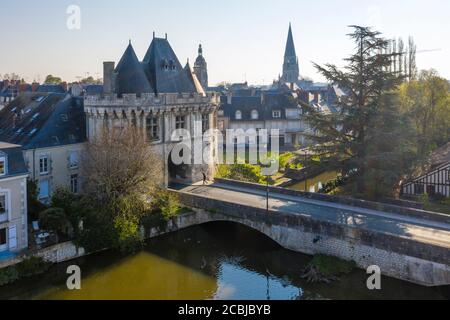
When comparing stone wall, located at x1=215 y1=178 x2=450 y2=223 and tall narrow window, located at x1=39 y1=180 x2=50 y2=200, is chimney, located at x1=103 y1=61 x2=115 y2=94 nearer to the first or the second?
tall narrow window, located at x1=39 y1=180 x2=50 y2=200

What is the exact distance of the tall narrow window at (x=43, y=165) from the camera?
25.3 metres

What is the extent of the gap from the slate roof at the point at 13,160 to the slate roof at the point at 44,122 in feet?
17.3

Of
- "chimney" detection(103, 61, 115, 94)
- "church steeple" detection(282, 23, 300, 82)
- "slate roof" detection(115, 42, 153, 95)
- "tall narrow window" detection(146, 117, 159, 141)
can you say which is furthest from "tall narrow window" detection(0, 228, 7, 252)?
"church steeple" detection(282, 23, 300, 82)

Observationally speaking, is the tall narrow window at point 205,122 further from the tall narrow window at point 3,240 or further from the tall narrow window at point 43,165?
the tall narrow window at point 3,240

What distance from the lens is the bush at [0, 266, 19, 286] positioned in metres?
17.8

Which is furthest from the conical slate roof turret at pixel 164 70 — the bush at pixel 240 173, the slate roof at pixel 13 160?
the slate roof at pixel 13 160

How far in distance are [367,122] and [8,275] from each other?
60.8 ft

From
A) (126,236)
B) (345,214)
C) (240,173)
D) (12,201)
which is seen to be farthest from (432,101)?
(12,201)

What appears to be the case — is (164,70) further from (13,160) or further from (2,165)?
(2,165)

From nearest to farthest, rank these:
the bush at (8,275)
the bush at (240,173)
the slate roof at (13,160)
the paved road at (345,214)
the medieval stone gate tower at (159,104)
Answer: the bush at (8,275) → the paved road at (345,214) → the slate roof at (13,160) → the medieval stone gate tower at (159,104) → the bush at (240,173)

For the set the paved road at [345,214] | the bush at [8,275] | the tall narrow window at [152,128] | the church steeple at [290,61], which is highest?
the church steeple at [290,61]

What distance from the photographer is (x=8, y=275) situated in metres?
18.0

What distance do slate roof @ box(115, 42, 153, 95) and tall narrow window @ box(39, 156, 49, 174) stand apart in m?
5.52

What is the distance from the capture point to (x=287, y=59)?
101250mm
